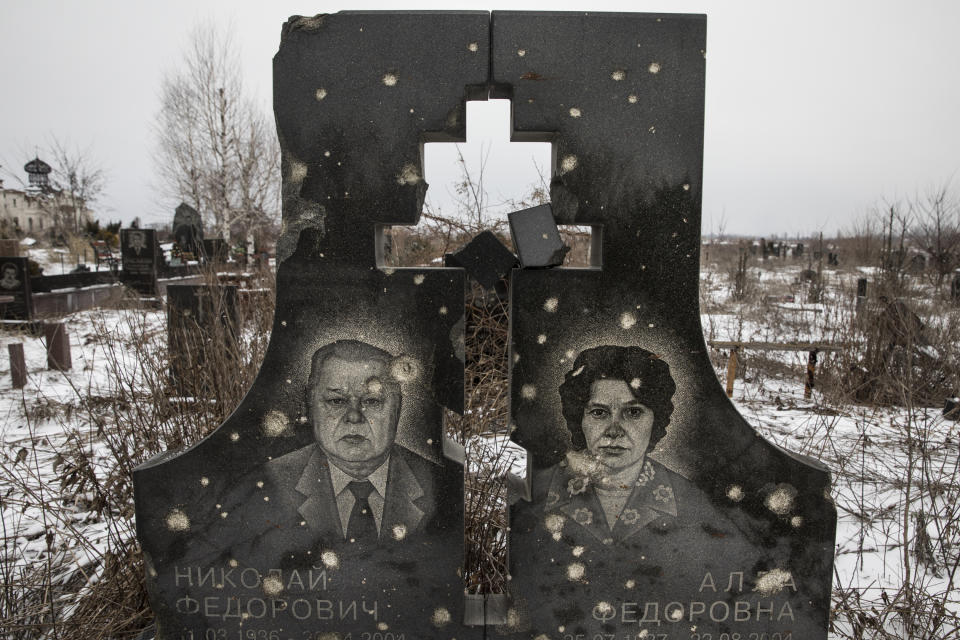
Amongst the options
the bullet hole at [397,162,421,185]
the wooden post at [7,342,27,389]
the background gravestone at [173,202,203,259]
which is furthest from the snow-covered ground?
the background gravestone at [173,202,203,259]

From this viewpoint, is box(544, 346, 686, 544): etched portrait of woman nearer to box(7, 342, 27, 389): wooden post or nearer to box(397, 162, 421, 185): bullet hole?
box(397, 162, 421, 185): bullet hole

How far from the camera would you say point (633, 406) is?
1938mm

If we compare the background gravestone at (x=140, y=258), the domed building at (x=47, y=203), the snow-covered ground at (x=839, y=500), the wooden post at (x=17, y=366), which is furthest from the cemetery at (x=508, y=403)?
the domed building at (x=47, y=203)

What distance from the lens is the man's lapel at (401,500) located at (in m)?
1.96

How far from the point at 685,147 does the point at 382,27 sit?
43.1 inches

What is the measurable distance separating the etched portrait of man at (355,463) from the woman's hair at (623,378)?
56 cm

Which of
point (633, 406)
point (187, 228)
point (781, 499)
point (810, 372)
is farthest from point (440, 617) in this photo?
point (187, 228)

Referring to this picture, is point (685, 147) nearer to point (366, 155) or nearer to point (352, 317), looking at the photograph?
point (366, 155)

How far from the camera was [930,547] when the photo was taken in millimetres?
3039

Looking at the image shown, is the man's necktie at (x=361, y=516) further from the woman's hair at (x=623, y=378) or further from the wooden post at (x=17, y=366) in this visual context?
the wooden post at (x=17, y=366)

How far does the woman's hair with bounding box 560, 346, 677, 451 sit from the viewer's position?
1917 mm

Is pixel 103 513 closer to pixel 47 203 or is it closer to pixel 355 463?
pixel 355 463

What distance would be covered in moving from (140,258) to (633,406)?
15454mm

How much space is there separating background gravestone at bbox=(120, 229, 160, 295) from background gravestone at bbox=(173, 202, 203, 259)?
4.41 metres
